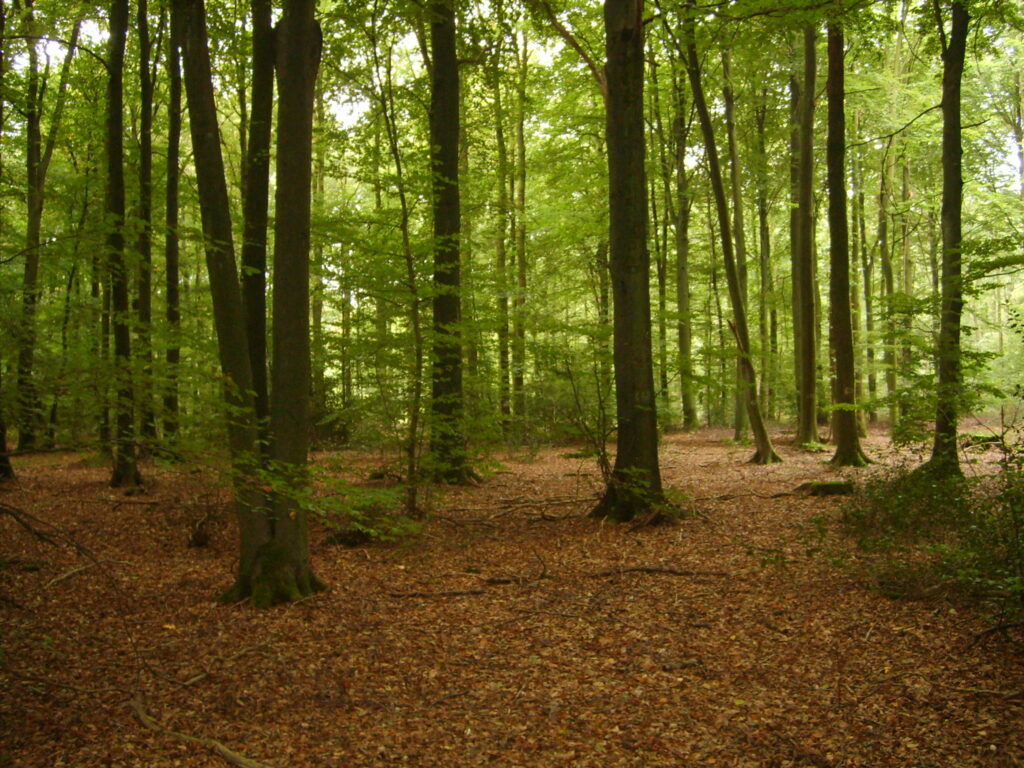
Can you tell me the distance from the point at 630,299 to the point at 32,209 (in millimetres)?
11649

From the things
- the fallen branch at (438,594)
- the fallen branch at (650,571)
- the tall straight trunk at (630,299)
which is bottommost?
the fallen branch at (438,594)

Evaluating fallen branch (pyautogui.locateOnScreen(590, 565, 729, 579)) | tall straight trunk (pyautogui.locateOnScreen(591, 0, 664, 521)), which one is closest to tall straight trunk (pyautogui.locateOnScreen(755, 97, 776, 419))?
tall straight trunk (pyautogui.locateOnScreen(591, 0, 664, 521))

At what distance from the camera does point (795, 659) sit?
15.4 ft

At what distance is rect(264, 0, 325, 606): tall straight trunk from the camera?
236 inches

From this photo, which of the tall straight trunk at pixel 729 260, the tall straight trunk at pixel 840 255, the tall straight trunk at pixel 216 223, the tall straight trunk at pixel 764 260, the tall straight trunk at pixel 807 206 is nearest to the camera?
the tall straight trunk at pixel 216 223

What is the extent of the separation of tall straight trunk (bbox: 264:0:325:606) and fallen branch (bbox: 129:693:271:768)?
1828 millimetres

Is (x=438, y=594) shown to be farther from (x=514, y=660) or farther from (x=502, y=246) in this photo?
(x=502, y=246)

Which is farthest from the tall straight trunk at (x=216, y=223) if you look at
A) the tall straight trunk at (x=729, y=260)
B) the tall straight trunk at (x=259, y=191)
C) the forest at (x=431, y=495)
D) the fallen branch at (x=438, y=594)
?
the tall straight trunk at (x=729, y=260)

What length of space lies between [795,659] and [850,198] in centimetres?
1983

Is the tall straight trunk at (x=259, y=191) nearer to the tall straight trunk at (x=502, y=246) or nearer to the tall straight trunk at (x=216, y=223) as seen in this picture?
the tall straight trunk at (x=216, y=223)

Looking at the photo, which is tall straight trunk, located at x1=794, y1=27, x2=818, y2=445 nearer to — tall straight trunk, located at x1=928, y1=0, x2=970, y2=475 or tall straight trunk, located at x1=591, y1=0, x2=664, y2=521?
tall straight trunk, located at x1=928, y1=0, x2=970, y2=475

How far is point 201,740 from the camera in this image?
13.2 feet

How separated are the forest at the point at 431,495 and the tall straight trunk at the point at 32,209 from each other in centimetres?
5

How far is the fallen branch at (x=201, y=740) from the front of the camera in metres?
3.81
